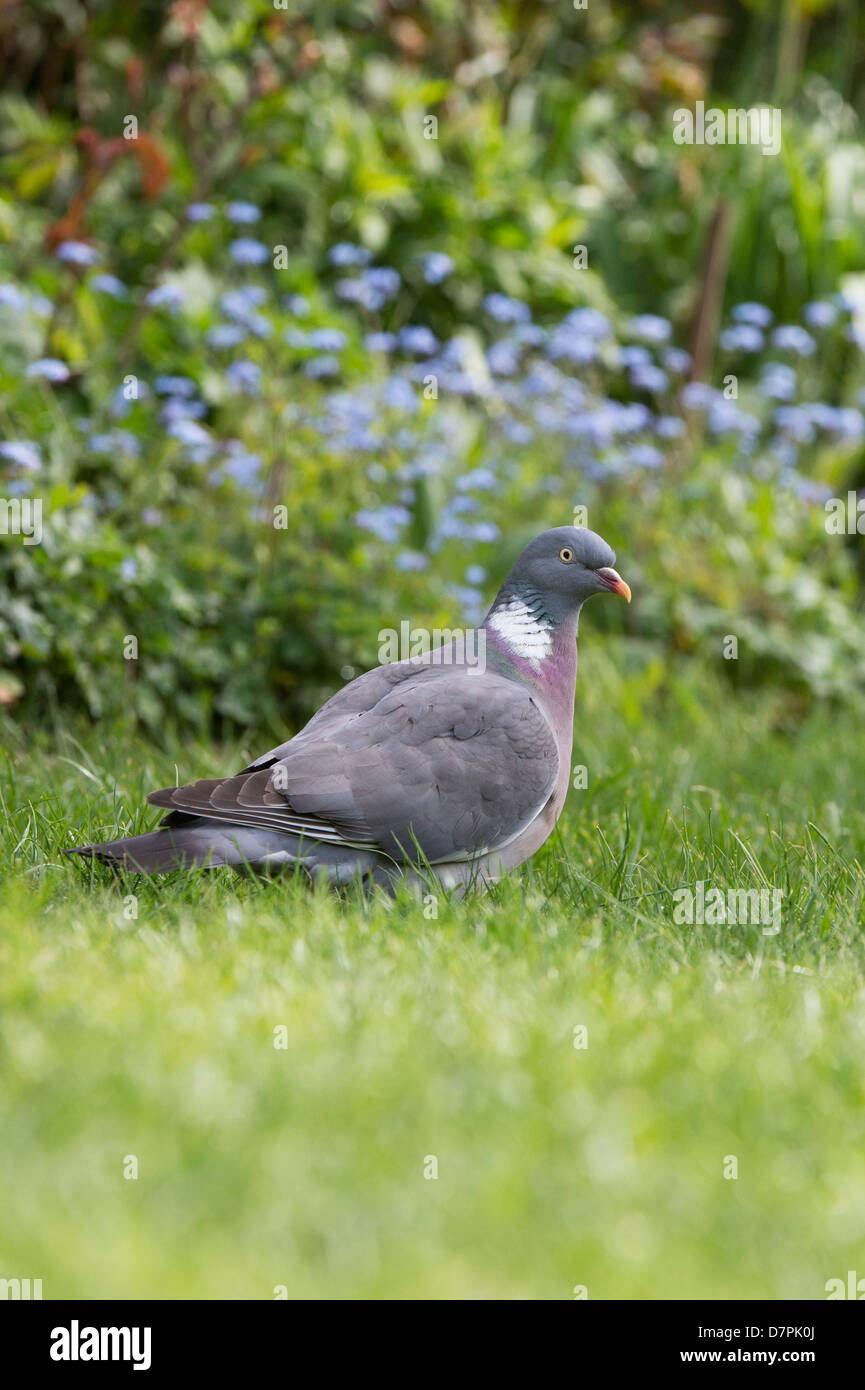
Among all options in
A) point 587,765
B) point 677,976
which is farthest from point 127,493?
point 677,976

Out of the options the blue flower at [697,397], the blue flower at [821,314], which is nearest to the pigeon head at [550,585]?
the blue flower at [697,397]

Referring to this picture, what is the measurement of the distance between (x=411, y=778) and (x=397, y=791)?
0.04 m

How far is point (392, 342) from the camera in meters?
→ 6.48

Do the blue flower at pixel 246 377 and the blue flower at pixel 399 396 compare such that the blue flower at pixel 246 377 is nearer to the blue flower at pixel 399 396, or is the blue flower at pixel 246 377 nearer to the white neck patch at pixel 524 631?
the blue flower at pixel 399 396

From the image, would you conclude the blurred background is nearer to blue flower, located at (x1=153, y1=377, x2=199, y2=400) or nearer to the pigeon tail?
blue flower, located at (x1=153, y1=377, x2=199, y2=400)

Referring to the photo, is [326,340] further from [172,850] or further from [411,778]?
[172,850]

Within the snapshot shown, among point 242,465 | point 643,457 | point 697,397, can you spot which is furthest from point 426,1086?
point 697,397

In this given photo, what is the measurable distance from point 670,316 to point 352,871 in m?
5.58

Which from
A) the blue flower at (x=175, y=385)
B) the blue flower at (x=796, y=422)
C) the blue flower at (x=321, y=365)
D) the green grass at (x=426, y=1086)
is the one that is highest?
the blue flower at (x=796, y=422)

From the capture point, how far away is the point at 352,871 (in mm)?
3412

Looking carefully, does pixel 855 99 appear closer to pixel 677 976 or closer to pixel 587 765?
pixel 587 765

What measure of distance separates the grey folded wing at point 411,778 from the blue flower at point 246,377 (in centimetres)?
217

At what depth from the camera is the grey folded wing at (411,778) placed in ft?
10.8

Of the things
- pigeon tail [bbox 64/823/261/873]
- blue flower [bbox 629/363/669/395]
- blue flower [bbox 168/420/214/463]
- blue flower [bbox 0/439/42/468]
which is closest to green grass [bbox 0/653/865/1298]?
pigeon tail [bbox 64/823/261/873]
